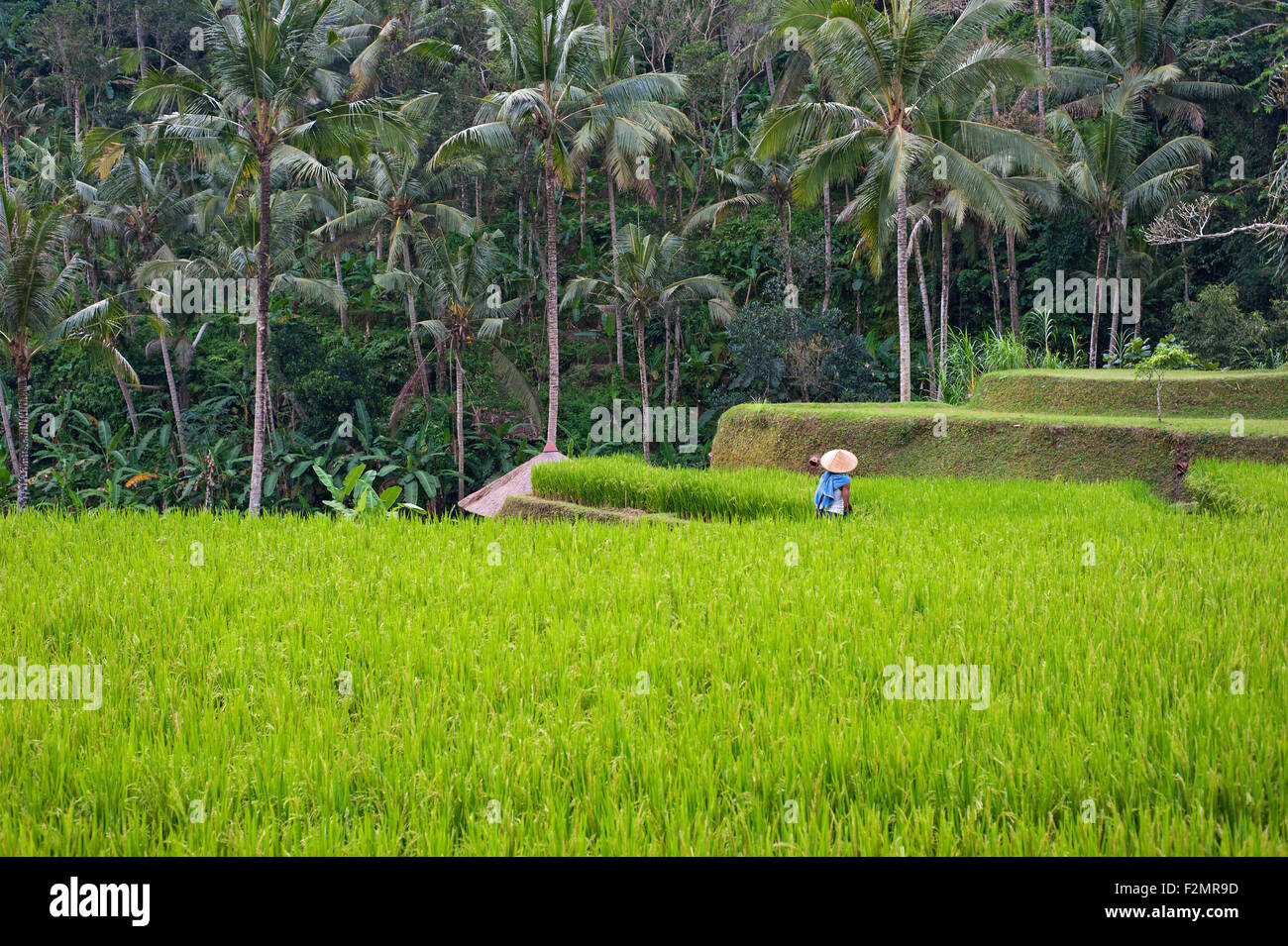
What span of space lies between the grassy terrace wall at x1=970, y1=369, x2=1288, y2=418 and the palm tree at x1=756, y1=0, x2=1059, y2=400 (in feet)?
9.32

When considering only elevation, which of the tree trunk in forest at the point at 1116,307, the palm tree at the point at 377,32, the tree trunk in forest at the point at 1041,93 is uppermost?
the palm tree at the point at 377,32

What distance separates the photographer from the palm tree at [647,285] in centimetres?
2506

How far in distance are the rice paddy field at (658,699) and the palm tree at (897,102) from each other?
10308mm

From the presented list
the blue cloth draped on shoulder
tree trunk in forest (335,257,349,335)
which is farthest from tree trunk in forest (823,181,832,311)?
the blue cloth draped on shoulder

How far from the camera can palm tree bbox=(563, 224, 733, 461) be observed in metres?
25.1

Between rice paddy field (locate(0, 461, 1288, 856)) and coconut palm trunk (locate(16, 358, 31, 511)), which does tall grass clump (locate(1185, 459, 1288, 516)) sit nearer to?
rice paddy field (locate(0, 461, 1288, 856))

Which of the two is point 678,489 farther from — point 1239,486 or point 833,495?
point 1239,486

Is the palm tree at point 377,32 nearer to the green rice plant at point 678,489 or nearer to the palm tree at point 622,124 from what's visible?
the palm tree at point 622,124

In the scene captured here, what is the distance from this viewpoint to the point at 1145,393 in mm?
13305

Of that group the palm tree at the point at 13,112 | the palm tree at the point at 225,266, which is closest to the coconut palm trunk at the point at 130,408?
the palm tree at the point at 225,266

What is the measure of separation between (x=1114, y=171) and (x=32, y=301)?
24.2 metres

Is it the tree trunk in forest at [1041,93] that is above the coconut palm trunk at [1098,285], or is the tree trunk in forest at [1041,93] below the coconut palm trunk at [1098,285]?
above
